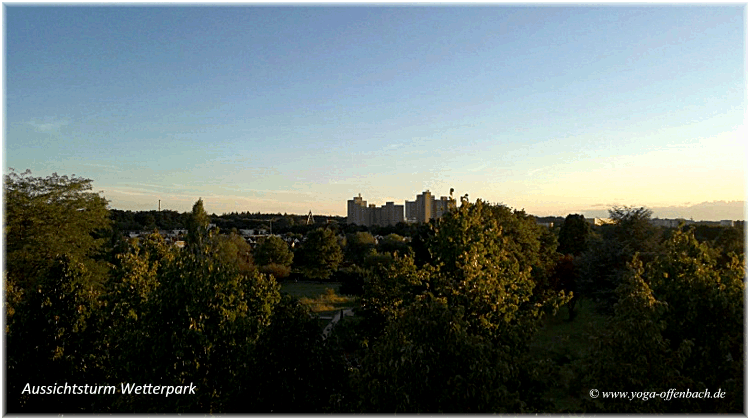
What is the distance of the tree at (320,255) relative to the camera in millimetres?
56781

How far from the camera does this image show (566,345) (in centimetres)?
1933

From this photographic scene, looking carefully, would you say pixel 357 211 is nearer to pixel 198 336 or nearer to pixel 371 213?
pixel 371 213

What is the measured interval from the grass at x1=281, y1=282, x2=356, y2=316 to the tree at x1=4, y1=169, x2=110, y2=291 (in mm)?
10692

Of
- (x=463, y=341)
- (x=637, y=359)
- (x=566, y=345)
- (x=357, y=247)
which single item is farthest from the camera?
(x=357, y=247)

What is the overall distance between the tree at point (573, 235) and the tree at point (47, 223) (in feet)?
134

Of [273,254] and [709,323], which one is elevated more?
[709,323]

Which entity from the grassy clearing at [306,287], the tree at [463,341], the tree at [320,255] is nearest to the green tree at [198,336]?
the tree at [463,341]

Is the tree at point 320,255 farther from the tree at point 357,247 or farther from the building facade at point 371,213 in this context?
the building facade at point 371,213

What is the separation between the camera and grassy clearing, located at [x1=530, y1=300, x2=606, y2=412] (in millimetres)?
8805

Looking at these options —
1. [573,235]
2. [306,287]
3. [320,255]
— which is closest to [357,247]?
[320,255]

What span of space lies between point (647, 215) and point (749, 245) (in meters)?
15.8

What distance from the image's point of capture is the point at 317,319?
8.60 m

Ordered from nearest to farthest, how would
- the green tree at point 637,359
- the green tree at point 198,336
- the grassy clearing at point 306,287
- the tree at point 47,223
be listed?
1. the green tree at point 637,359
2. the green tree at point 198,336
3. the tree at point 47,223
4. the grassy clearing at point 306,287

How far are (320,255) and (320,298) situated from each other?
1762 cm
